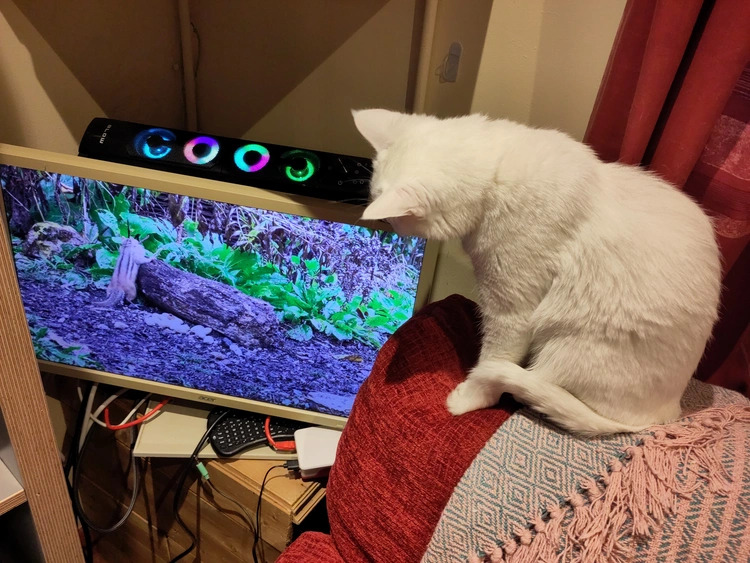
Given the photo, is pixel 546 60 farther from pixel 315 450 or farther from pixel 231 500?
pixel 231 500

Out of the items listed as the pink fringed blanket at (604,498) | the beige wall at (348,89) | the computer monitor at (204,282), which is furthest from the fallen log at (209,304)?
the beige wall at (348,89)

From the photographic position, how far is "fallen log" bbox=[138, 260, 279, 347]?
87cm

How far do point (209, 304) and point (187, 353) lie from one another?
13cm

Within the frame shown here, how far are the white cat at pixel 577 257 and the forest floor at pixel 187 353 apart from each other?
0.33 metres

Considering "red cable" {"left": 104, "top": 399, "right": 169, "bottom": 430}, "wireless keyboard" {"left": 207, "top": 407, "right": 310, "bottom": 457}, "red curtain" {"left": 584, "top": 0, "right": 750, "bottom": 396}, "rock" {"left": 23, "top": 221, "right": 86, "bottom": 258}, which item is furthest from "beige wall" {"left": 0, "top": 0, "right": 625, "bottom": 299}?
"red cable" {"left": 104, "top": 399, "right": 169, "bottom": 430}

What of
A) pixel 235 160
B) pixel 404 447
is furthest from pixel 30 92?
pixel 404 447

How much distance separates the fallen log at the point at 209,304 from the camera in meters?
0.87

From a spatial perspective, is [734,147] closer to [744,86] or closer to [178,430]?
[744,86]

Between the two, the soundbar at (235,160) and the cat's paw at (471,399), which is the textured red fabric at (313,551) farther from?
the soundbar at (235,160)

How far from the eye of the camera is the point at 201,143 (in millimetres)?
885

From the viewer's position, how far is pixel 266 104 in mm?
1303

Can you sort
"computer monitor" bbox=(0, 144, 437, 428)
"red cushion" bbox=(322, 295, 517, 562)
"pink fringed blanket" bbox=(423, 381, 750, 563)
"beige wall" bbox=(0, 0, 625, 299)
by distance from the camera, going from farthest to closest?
"beige wall" bbox=(0, 0, 625, 299) → "computer monitor" bbox=(0, 144, 437, 428) → "red cushion" bbox=(322, 295, 517, 562) → "pink fringed blanket" bbox=(423, 381, 750, 563)

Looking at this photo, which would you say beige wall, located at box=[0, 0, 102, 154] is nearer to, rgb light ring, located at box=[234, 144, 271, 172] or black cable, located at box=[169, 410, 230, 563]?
rgb light ring, located at box=[234, 144, 271, 172]

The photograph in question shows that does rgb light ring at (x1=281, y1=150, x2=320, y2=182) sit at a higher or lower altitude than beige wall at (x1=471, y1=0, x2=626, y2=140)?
lower
